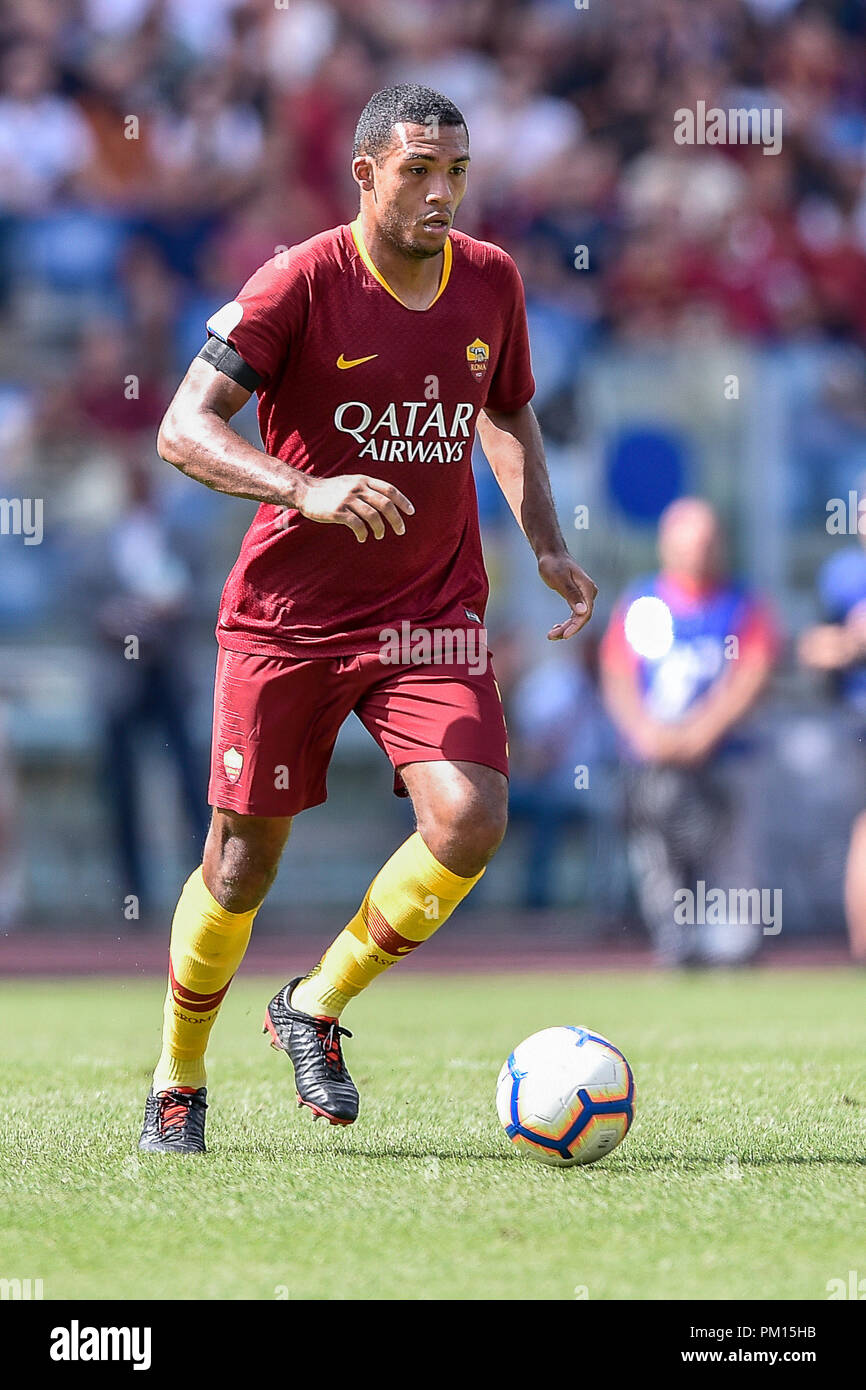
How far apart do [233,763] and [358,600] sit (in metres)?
0.52

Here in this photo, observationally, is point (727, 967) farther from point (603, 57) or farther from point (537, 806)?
point (603, 57)

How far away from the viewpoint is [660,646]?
10.5 meters

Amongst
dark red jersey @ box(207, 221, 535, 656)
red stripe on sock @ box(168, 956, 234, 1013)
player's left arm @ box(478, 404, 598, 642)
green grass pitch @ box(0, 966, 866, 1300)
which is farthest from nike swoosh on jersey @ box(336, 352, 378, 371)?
green grass pitch @ box(0, 966, 866, 1300)

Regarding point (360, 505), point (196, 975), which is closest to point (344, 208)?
point (196, 975)

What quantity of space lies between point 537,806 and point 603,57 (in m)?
5.75

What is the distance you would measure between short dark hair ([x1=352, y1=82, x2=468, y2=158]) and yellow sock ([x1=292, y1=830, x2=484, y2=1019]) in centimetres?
172

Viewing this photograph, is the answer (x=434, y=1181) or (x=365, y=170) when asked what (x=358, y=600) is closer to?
(x=365, y=170)

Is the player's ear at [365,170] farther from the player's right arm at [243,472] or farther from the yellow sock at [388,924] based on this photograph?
the yellow sock at [388,924]

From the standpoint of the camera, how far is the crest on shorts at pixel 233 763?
15.5 feet

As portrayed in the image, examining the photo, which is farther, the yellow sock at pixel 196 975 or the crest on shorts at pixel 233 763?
the yellow sock at pixel 196 975

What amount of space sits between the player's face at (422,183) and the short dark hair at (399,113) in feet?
0.07

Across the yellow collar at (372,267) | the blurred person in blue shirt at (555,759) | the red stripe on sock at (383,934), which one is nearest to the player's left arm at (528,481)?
the yellow collar at (372,267)
